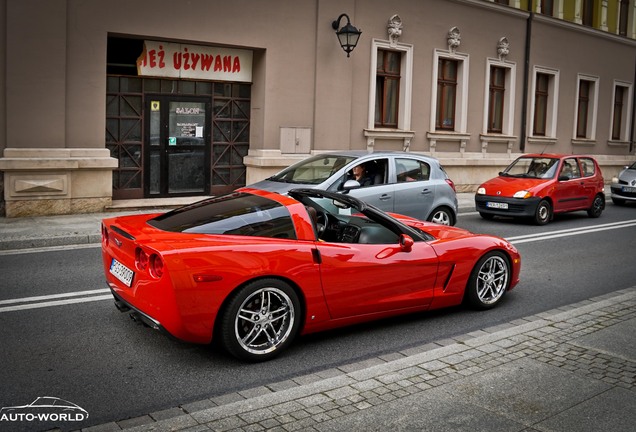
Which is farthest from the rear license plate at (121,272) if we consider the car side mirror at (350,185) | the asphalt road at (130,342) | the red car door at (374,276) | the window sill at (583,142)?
the window sill at (583,142)

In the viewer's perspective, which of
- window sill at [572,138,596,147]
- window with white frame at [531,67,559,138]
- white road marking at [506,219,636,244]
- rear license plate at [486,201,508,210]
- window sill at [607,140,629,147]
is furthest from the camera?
window sill at [607,140,629,147]

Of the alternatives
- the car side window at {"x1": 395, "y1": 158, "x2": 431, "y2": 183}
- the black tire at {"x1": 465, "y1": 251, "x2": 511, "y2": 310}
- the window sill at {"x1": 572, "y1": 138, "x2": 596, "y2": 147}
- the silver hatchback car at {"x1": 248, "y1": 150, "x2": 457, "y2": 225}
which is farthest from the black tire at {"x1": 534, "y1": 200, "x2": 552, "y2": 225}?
the window sill at {"x1": 572, "y1": 138, "x2": 596, "y2": 147}

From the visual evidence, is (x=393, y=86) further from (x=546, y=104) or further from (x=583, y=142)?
(x=583, y=142)

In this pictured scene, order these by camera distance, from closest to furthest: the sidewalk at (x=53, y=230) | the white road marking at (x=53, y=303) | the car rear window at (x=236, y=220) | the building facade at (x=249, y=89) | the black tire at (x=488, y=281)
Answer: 1. the car rear window at (x=236, y=220)
2. the white road marking at (x=53, y=303)
3. the black tire at (x=488, y=281)
4. the sidewalk at (x=53, y=230)
5. the building facade at (x=249, y=89)

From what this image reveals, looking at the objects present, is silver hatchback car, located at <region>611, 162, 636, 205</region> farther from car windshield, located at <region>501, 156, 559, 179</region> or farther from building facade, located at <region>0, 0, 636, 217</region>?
car windshield, located at <region>501, 156, 559, 179</region>

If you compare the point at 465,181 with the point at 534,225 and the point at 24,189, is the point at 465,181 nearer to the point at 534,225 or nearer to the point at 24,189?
the point at 534,225

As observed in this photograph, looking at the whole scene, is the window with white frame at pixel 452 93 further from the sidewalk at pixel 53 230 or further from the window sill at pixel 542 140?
the sidewalk at pixel 53 230

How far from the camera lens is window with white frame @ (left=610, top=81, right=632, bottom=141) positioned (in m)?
30.2

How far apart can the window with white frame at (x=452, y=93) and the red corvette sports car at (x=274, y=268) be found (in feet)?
49.8

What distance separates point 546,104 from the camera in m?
26.2

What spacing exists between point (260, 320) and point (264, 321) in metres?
0.04

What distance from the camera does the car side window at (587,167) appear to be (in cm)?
1714

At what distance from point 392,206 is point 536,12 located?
621 inches

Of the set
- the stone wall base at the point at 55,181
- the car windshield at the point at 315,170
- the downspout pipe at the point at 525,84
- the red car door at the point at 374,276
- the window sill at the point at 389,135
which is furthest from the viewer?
the downspout pipe at the point at 525,84
